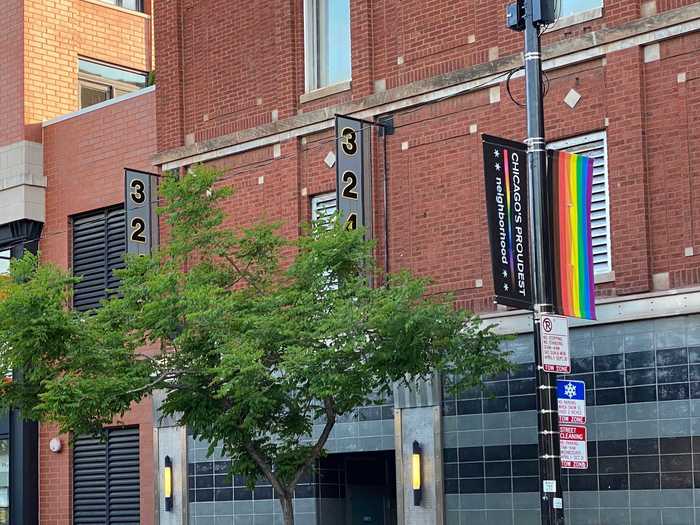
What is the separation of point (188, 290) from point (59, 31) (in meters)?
13.4

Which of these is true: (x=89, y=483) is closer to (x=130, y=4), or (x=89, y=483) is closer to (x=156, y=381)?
(x=156, y=381)

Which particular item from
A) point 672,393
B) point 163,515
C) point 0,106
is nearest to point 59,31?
point 0,106

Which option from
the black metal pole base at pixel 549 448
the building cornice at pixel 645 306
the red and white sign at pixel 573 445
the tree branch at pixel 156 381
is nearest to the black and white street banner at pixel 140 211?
the tree branch at pixel 156 381

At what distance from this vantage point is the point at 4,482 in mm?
29250

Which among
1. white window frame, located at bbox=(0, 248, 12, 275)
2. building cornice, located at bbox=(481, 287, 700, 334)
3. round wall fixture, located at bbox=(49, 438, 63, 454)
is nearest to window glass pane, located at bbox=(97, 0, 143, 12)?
white window frame, located at bbox=(0, 248, 12, 275)

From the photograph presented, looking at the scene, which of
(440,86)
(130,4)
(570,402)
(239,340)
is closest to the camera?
(570,402)

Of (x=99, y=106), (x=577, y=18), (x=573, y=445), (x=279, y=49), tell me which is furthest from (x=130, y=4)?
(x=573, y=445)

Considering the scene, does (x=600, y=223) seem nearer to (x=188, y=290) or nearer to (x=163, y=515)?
(x=188, y=290)

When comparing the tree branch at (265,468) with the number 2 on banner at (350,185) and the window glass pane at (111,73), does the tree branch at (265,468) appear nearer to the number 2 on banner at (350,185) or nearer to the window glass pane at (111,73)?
the number 2 on banner at (350,185)

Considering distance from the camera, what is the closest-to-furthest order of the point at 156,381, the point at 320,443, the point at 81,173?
the point at 156,381, the point at 320,443, the point at 81,173

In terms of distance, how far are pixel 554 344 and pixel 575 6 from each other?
744 cm

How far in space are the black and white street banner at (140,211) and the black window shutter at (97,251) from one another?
1138mm

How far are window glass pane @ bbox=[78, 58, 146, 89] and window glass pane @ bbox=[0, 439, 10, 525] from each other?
8085 millimetres

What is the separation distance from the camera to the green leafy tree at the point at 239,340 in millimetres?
17547
